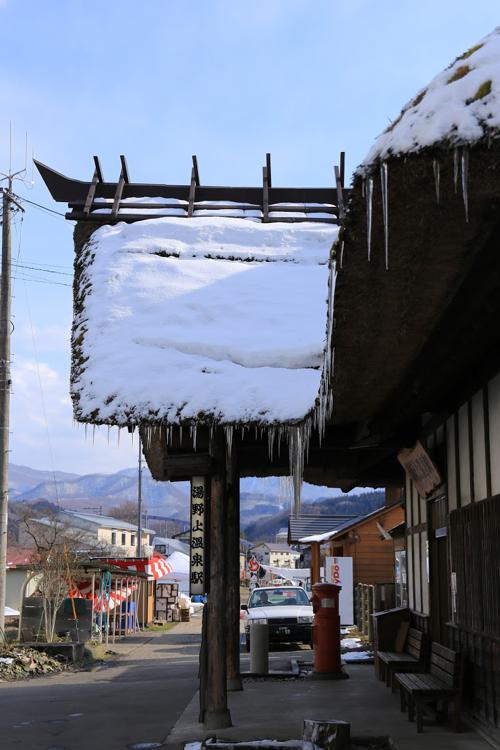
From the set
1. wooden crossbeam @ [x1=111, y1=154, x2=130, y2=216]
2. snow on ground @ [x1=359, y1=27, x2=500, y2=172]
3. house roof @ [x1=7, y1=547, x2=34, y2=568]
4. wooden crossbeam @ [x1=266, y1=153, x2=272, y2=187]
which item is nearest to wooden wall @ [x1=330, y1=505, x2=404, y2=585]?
wooden crossbeam @ [x1=266, y1=153, x2=272, y2=187]

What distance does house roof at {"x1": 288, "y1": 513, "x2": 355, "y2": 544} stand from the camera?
38.2 metres

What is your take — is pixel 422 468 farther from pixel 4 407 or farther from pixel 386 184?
pixel 4 407

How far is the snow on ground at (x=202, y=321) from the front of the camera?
8.91 meters

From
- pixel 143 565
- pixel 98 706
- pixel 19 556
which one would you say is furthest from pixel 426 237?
pixel 19 556

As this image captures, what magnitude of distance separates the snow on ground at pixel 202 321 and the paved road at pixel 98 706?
3796mm

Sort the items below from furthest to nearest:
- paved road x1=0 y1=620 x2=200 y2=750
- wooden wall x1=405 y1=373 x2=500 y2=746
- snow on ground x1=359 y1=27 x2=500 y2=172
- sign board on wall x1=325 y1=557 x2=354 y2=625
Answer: sign board on wall x1=325 y1=557 x2=354 y2=625 → paved road x1=0 y1=620 x2=200 y2=750 → wooden wall x1=405 y1=373 x2=500 y2=746 → snow on ground x1=359 y1=27 x2=500 y2=172

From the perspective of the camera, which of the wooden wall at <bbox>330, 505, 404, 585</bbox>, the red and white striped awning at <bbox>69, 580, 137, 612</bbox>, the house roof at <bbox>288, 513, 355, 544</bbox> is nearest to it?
the red and white striped awning at <bbox>69, 580, 137, 612</bbox>

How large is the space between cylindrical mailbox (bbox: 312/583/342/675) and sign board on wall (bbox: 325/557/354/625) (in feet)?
39.3

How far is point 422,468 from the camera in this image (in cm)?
1089

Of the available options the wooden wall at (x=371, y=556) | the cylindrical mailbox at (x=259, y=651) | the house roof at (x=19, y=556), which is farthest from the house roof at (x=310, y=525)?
the cylindrical mailbox at (x=259, y=651)

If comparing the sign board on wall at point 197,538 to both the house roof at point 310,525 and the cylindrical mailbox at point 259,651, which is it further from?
the house roof at point 310,525

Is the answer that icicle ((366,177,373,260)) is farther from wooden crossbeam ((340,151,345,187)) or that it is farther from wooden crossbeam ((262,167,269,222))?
wooden crossbeam ((340,151,345,187))

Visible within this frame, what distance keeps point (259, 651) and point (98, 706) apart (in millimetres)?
3417

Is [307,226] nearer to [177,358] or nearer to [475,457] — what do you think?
[177,358]
